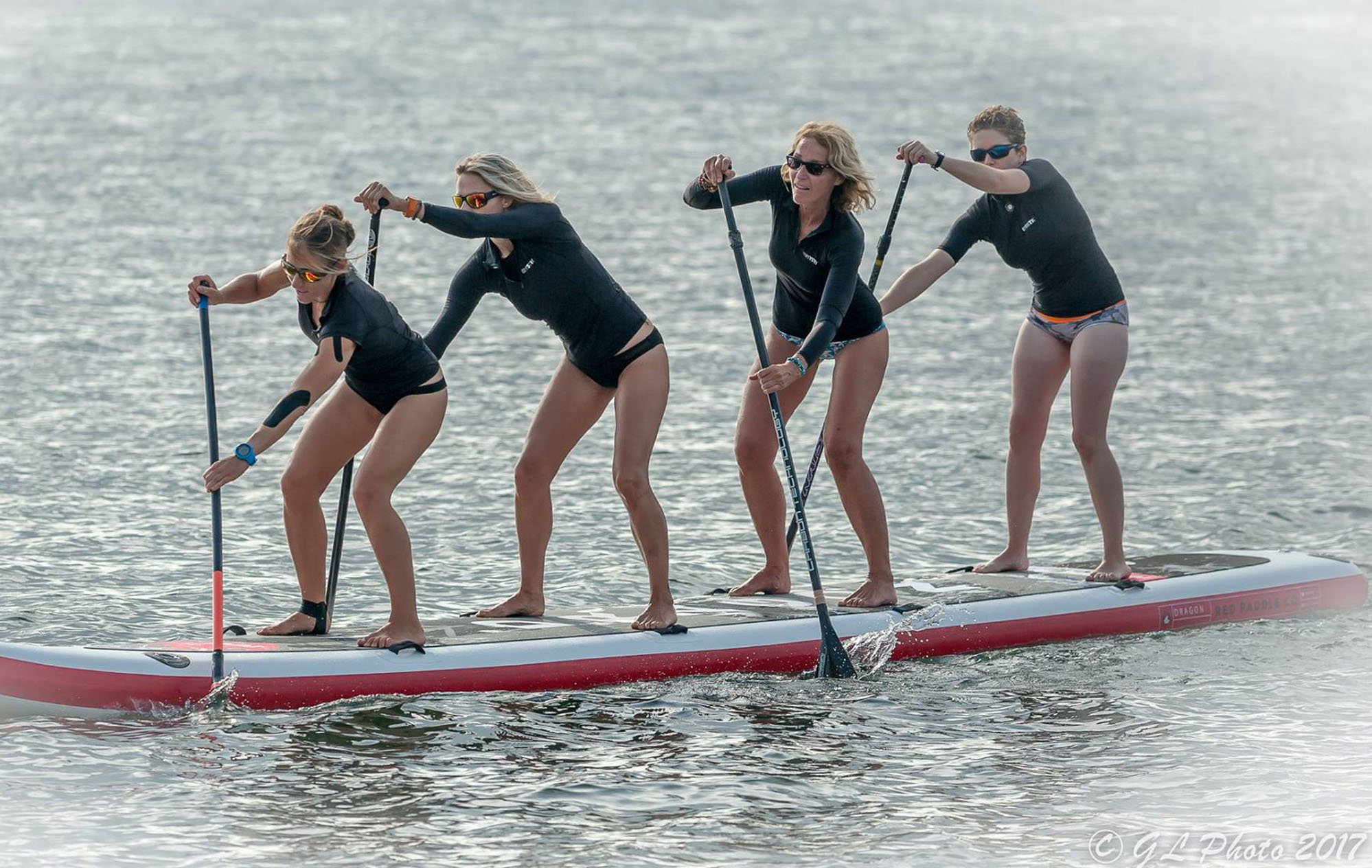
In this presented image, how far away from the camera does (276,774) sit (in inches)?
291

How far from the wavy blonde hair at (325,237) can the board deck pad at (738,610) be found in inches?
72.0

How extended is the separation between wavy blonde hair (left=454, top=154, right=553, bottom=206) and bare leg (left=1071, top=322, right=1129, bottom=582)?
3.03m

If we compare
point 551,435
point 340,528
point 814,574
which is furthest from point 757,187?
point 340,528

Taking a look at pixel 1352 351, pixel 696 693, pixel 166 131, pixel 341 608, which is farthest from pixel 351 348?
pixel 166 131

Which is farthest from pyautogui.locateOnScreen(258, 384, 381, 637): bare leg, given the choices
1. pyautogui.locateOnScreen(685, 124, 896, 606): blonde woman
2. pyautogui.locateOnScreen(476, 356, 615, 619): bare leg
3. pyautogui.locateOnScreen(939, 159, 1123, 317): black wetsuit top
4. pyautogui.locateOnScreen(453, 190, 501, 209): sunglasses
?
pyautogui.locateOnScreen(939, 159, 1123, 317): black wetsuit top

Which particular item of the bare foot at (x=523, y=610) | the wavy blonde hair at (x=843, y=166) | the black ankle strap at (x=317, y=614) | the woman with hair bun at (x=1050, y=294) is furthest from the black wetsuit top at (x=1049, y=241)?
the black ankle strap at (x=317, y=614)

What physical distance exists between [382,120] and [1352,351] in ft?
77.9

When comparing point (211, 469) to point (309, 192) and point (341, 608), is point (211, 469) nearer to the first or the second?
point (341, 608)

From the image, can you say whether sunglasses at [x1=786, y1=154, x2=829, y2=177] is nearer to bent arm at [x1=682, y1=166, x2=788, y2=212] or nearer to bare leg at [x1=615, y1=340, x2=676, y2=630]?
bent arm at [x1=682, y1=166, x2=788, y2=212]

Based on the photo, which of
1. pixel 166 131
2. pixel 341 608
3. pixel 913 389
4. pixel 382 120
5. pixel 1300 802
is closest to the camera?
pixel 1300 802

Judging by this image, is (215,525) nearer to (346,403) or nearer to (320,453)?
(320,453)

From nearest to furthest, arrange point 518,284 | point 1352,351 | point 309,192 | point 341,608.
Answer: point 518,284, point 341,608, point 1352,351, point 309,192

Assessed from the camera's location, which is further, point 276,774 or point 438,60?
point 438,60

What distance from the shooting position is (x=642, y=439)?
8.14 m
